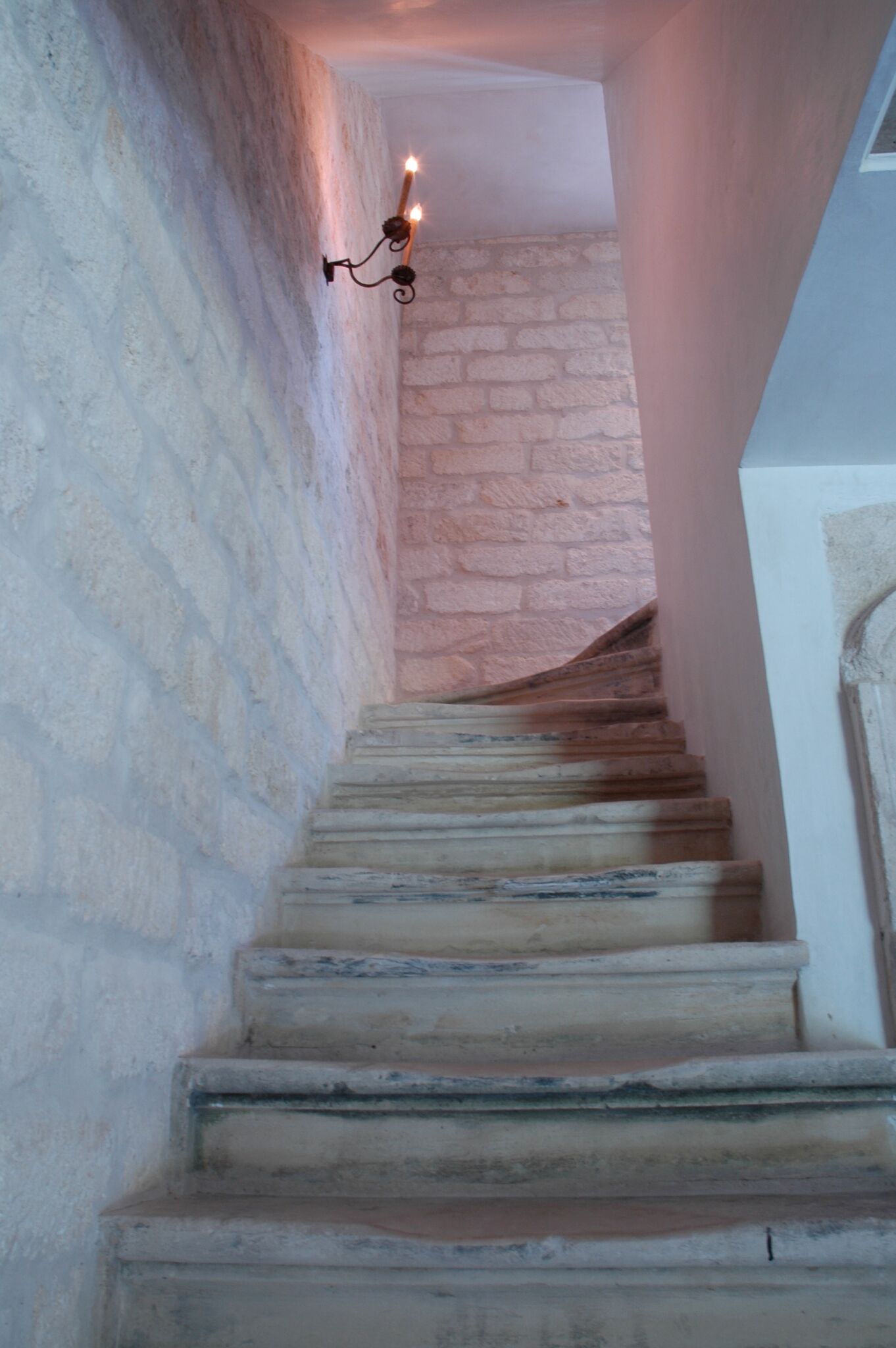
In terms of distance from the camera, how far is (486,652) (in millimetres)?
4309

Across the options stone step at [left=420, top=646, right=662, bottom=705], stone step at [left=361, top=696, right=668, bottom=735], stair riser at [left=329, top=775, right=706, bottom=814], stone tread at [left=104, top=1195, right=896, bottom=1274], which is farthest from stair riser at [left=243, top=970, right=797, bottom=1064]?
stone step at [left=420, top=646, right=662, bottom=705]

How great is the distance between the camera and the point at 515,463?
4625 mm

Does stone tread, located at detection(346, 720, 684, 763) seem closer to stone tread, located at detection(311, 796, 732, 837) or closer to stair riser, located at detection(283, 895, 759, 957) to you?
stone tread, located at detection(311, 796, 732, 837)

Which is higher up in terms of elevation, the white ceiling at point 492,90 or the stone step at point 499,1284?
the white ceiling at point 492,90

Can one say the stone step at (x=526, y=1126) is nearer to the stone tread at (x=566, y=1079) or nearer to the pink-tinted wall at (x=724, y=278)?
the stone tread at (x=566, y=1079)

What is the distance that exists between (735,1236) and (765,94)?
5.71 ft

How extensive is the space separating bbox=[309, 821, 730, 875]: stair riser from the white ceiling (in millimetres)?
1885

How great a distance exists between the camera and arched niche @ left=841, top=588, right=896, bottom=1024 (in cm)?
161

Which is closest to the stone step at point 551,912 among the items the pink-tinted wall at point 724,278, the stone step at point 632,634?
the pink-tinted wall at point 724,278

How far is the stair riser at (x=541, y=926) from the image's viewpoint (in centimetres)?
183

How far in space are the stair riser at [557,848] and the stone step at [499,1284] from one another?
0.94 m

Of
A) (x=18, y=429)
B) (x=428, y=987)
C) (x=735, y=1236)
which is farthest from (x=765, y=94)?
(x=735, y=1236)

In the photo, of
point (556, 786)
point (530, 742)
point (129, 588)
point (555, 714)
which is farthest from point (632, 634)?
point (129, 588)

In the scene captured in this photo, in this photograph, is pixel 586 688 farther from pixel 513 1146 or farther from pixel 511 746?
pixel 513 1146
